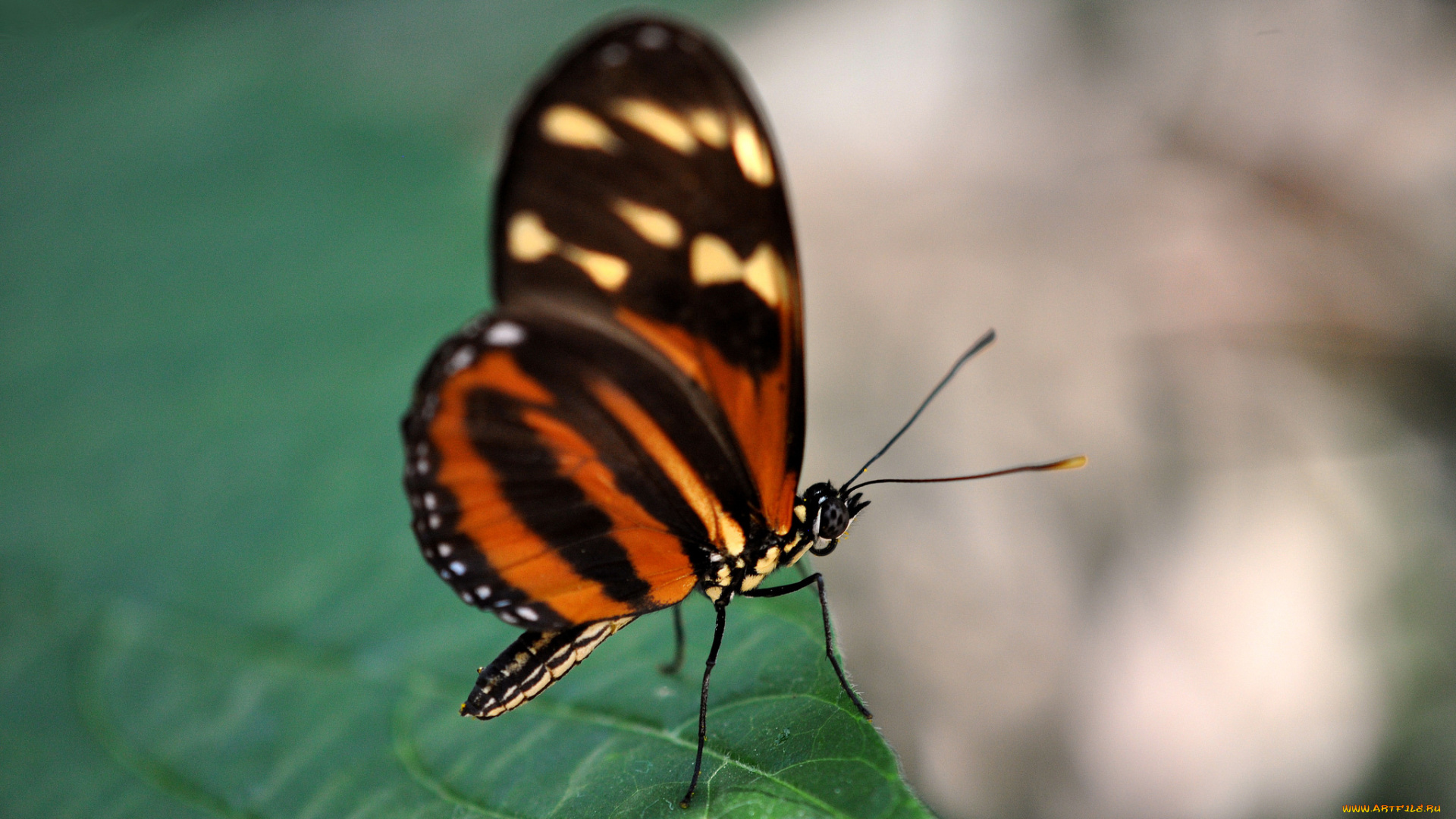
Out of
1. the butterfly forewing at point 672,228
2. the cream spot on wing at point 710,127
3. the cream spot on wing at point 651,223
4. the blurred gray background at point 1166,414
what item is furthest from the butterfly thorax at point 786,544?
the blurred gray background at point 1166,414

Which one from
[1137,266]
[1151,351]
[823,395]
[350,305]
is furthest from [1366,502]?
[350,305]

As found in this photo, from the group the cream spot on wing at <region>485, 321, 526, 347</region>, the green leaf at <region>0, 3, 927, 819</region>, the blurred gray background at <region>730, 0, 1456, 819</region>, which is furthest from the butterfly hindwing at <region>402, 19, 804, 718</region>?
the blurred gray background at <region>730, 0, 1456, 819</region>

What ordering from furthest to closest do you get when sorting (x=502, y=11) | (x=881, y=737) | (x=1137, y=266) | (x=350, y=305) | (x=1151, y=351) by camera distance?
(x=502, y=11) < (x=1137, y=266) < (x=1151, y=351) < (x=350, y=305) < (x=881, y=737)

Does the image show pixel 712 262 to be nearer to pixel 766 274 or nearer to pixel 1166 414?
pixel 766 274

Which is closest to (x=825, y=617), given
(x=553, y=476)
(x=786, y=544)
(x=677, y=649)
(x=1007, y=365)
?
(x=786, y=544)

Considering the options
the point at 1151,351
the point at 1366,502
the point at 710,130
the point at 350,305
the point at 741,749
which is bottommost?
the point at 1366,502

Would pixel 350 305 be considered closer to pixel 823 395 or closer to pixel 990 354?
pixel 823 395
